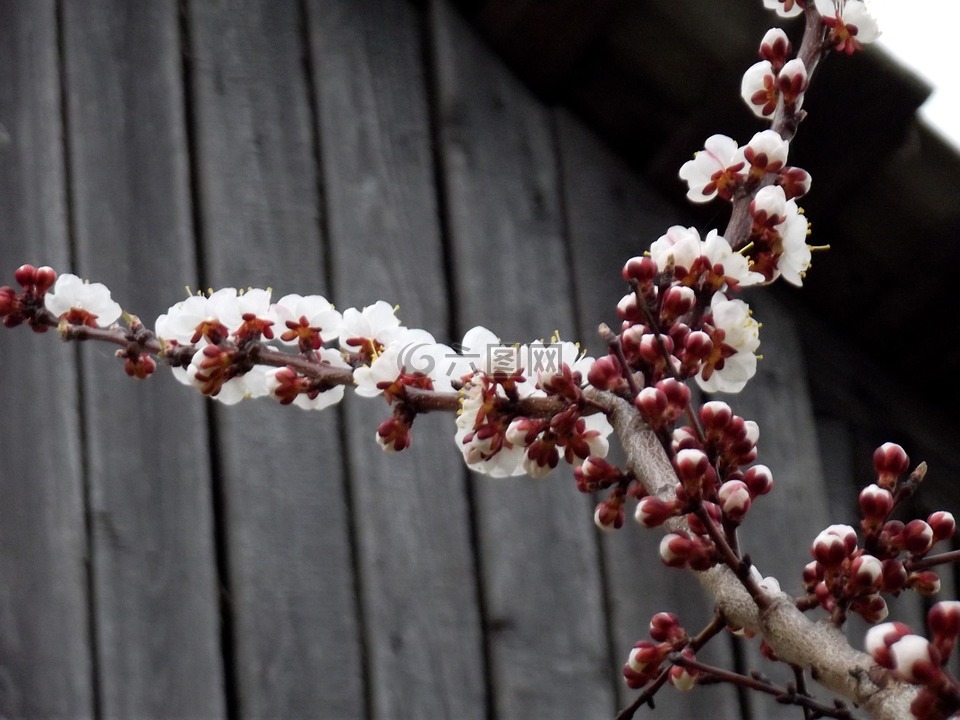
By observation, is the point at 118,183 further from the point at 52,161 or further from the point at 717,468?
the point at 717,468

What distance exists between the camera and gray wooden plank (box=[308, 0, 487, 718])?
147 cm

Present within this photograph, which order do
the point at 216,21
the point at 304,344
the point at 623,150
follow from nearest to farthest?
the point at 304,344 < the point at 216,21 < the point at 623,150

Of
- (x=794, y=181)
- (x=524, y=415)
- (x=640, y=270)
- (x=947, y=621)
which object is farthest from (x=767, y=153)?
(x=947, y=621)

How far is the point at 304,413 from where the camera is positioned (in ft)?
4.99

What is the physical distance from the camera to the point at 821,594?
2.03 ft

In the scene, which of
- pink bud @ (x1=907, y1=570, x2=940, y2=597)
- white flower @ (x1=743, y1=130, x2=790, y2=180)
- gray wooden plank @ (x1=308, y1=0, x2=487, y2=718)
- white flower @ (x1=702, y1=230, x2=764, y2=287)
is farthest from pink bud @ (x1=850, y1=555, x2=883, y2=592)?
gray wooden plank @ (x1=308, y1=0, x2=487, y2=718)

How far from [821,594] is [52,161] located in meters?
1.18

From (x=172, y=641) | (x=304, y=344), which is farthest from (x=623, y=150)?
(x=304, y=344)

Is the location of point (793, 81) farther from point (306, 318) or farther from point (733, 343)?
point (306, 318)

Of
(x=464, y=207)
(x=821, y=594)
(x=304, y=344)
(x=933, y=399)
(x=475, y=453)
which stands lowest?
(x=821, y=594)

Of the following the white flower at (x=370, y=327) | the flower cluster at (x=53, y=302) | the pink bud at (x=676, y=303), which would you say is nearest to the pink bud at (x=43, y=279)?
the flower cluster at (x=53, y=302)

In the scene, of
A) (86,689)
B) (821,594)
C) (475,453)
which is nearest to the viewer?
(821,594)

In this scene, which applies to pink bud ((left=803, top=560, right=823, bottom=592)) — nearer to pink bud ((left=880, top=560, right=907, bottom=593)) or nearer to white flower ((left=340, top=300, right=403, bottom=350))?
pink bud ((left=880, top=560, right=907, bottom=593))

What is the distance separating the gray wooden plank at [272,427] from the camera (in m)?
1.42
